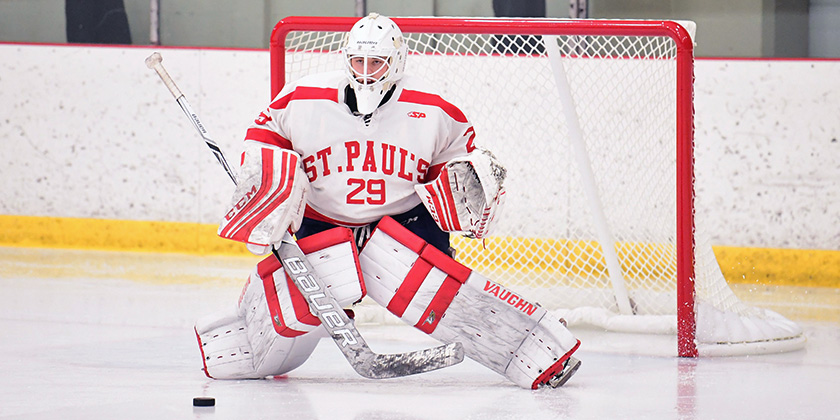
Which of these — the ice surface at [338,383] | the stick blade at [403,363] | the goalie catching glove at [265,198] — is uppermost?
the goalie catching glove at [265,198]

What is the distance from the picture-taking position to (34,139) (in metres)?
6.03

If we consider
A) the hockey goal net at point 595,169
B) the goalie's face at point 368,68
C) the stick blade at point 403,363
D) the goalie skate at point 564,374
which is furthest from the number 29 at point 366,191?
the hockey goal net at point 595,169

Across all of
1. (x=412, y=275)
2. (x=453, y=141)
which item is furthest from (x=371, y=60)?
(x=412, y=275)

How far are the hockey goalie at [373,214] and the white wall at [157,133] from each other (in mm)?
2356

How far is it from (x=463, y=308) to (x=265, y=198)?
557 mm

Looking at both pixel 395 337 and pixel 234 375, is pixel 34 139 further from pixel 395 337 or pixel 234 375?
pixel 234 375

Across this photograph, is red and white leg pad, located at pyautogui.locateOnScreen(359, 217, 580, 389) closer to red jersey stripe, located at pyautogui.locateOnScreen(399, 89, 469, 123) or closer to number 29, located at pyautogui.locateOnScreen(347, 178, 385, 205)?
number 29, located at pyautogui.locateOnScreen(347, 178, 385, 205)

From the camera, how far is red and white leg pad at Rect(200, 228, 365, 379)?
285 centimetres

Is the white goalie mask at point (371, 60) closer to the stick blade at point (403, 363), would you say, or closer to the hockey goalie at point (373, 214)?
the hockey goalie at point (373, 214)

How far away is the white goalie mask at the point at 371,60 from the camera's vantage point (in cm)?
286

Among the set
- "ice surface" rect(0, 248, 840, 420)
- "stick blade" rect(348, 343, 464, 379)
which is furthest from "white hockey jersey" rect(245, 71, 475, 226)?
"ice surface" rect(0, 248, 840, 420)

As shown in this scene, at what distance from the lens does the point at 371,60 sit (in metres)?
2.88

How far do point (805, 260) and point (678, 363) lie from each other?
1.86 m

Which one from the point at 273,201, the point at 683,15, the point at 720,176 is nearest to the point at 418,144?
the point at 273,201
